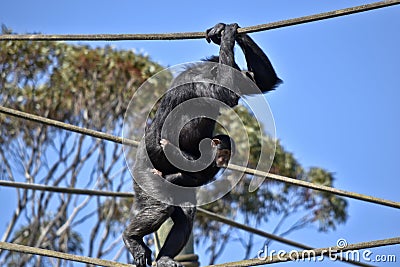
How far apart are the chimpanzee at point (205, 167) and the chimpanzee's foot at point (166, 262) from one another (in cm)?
58

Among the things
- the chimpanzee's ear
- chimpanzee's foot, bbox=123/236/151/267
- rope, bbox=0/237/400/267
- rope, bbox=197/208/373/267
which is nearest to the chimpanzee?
the chimpanzee's ear

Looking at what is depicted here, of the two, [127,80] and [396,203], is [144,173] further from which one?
[127,80]

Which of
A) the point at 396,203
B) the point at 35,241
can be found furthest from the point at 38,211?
the point at 396,203

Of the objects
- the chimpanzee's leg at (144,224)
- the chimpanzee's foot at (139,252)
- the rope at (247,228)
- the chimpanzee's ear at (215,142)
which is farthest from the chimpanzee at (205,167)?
the rope at (247,228)

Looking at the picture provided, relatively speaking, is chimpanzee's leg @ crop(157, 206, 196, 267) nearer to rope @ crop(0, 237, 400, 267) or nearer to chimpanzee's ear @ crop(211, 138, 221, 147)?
chimpanzee's ear @ crop(211, 138, 221, 147)

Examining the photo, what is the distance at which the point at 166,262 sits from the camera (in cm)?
586

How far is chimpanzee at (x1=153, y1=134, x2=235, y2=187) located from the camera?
590 centimetres

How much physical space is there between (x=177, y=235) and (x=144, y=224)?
342 millimetres

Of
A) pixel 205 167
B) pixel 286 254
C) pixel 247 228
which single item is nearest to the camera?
pixel 286 254

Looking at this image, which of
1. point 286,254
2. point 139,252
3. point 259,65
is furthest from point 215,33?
point 286,254

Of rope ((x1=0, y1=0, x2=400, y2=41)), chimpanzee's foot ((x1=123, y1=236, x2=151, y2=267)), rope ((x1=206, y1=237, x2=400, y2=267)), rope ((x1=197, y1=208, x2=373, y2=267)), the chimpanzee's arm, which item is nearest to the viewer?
rope ((x1=206, y1=237, x2=400, y2=267))

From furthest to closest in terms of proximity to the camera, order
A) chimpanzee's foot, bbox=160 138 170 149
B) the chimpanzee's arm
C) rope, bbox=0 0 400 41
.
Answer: the chimpanzee's arm → chimpanzee's foot, bbox=160 138 170 149 → rope, bbox=0 0 400 41

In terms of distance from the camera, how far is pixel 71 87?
14.8m

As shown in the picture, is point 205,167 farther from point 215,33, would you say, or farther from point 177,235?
point 215,33
